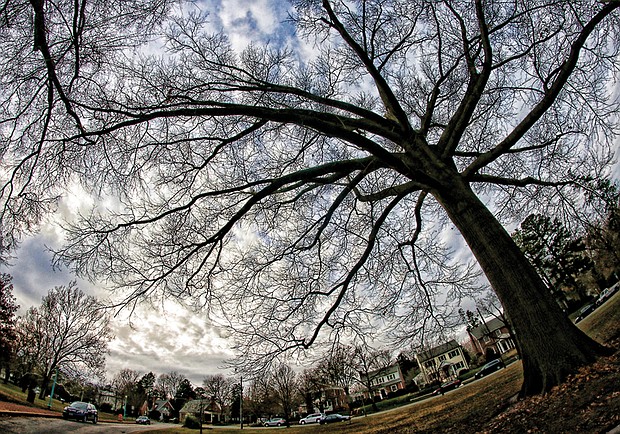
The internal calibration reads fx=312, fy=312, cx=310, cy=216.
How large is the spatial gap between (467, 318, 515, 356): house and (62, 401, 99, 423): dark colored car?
5414cm

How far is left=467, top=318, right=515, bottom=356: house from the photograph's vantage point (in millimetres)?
54853

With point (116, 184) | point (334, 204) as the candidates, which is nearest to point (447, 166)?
point (334, 204)

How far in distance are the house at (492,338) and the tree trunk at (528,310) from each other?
57304 mm

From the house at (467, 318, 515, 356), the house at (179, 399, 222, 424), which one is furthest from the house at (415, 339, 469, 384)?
the house at (179, 399, 222, 424)

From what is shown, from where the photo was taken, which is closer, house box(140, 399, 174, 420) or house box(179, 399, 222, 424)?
house box(179, 399, 222, 424)

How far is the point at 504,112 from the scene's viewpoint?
8031 mm

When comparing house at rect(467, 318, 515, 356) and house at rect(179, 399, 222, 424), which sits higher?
house at rect(467, 318, 515, 356)

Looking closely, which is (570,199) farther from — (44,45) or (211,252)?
(44,45)

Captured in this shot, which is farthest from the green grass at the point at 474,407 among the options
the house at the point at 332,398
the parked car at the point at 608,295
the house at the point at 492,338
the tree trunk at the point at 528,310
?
the house at the point at 492,338

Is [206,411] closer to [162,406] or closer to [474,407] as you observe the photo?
[162,406]

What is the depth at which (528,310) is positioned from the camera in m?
4.32

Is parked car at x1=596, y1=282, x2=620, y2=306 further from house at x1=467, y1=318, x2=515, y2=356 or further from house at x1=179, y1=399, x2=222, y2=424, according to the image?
house at x1=179, y1=399, x2=222, y2=424

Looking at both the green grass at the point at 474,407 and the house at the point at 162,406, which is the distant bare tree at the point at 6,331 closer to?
the green grass at the point at 474,407

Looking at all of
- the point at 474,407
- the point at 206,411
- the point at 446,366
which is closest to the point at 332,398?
the point at 446,366
